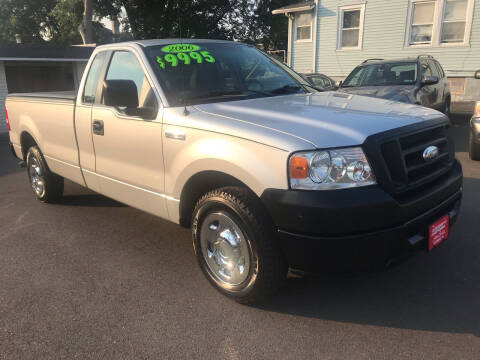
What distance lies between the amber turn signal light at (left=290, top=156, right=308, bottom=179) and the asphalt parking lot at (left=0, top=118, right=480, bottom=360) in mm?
762

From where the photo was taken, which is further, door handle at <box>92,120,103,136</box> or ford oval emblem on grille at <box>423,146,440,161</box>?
door handle at <box>92,120,103,136</box>

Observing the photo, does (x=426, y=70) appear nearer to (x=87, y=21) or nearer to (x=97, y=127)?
(x=97, y=127)

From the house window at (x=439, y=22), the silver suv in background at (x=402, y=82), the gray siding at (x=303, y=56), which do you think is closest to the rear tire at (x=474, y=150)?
the silver suv in background at (x=402, y=82)

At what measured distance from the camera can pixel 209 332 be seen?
2.79m

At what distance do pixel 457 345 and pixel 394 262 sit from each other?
0.62 meters

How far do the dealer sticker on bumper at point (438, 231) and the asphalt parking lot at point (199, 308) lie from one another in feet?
1.58

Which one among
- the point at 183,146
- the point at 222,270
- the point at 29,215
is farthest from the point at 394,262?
the point at 29,215

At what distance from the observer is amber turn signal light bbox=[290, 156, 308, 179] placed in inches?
97.8

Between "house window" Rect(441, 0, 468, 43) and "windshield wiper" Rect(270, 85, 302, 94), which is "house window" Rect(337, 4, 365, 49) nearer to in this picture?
"house window" Rect(441, 0, 468, 43)

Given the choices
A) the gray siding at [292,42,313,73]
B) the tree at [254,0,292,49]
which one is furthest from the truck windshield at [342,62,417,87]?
the tree at [254,0,292,49]

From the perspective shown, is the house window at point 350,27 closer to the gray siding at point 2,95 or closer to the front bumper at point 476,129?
the front bumper at point 476,129

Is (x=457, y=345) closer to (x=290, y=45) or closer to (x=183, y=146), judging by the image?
(x=183, y=146)

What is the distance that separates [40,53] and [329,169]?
16601mm

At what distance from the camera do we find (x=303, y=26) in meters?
19.2
